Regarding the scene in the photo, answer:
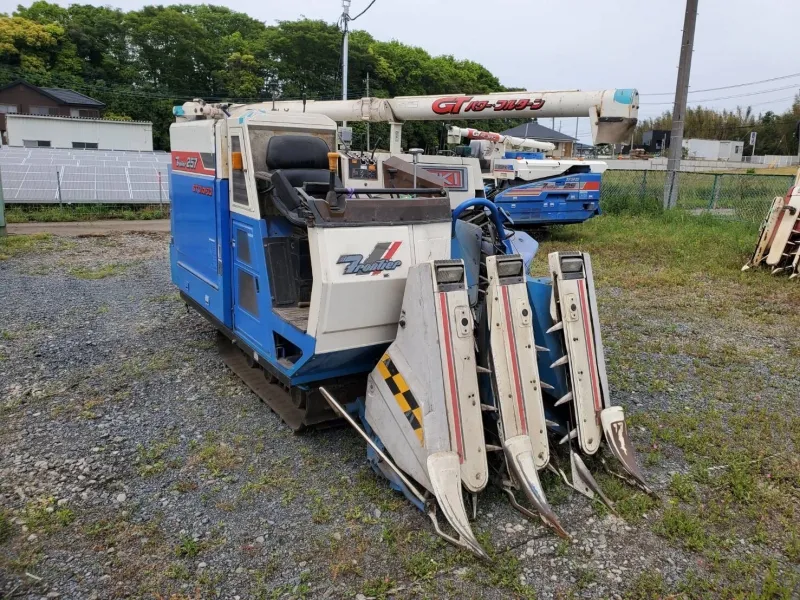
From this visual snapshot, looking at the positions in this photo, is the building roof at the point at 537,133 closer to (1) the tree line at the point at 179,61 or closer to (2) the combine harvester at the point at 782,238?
(1) the tree line at the point at 179,61

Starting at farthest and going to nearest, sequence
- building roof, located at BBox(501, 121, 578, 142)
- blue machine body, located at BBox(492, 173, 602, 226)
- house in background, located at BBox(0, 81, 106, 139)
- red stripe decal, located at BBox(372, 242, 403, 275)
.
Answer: house in background, located at BBox(0, 81, 106, 139) < building roof, located at BBox(501, 121, 578, 142) < blue machine body, located at BBox(492, 173, 602, 226) < red stripe decal, located at BBox(372, 242, 403, 275)

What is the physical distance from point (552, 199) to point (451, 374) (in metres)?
9.38

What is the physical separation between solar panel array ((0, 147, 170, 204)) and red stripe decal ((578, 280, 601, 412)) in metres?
15.1

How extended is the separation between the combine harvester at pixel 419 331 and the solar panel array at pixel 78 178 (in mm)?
12861

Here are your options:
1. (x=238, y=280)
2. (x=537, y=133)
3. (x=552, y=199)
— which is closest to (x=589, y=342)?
(x=238, y=280)

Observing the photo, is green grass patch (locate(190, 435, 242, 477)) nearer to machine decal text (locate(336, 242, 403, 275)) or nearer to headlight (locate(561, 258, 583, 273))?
machine decal text (locate(336, 242, 403, 275))

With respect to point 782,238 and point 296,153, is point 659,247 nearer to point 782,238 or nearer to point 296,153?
point 782,238

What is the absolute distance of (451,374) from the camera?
10.8 feet

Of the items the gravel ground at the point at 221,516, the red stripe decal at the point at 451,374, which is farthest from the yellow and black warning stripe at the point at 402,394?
the gravel ground at the point at 221,516

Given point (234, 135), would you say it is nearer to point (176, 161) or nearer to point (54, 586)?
point (176, 161)

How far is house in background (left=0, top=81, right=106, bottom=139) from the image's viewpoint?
37.6 meters

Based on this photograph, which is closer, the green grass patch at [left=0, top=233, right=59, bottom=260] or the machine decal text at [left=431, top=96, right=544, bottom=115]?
the machine decal text at [left=431, top=96, right=544, bottom=115]

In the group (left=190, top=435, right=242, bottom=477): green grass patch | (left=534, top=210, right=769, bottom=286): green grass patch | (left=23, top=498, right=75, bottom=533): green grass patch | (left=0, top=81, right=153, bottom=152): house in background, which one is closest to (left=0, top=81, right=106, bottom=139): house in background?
(left=0, top=81, right=153, bottom=152): house in background

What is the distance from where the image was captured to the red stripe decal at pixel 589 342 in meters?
3.71
